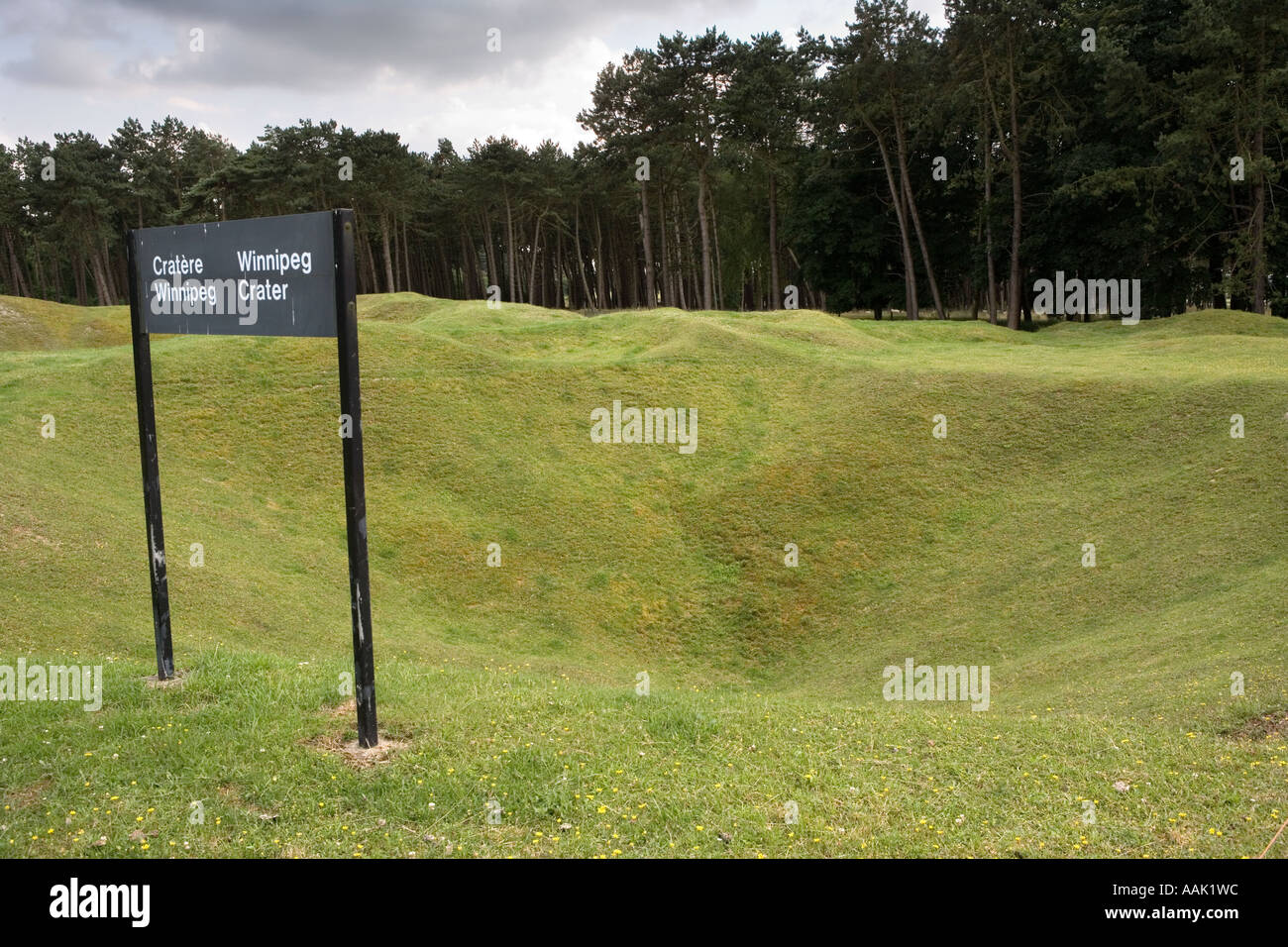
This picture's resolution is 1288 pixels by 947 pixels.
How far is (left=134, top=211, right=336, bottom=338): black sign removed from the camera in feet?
25.0

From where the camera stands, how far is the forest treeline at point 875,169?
41656mm

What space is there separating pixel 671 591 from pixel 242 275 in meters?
13.4

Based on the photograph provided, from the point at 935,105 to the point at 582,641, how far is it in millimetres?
40721

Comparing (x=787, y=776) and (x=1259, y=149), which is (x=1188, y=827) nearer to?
(x=787, y=776)

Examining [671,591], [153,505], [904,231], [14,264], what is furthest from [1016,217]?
[14,264]

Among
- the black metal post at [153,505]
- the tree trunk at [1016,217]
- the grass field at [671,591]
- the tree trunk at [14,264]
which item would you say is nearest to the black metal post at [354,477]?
the grass field at [671,591]

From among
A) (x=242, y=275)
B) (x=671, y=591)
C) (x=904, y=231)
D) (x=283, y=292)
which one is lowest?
(x=671, y=591)

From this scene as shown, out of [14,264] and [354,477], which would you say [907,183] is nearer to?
[354,477]

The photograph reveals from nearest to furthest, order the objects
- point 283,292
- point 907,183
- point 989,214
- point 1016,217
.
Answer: point 283,292, point 1016,217, point 989,214, point 907,183

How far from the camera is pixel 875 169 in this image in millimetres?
57562

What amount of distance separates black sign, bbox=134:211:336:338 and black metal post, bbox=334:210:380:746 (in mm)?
105

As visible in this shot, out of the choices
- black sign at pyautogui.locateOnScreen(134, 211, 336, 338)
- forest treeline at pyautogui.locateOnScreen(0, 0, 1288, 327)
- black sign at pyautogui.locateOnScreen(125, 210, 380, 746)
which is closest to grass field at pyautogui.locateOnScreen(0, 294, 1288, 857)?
black sign at pyautogui.locateOnScreen(125, 210, 380, 746)

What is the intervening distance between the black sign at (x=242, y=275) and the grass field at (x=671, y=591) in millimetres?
3453

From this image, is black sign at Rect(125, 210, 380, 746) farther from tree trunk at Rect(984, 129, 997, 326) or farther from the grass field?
tree trunk at Rect(984, 129, 997, 326)
